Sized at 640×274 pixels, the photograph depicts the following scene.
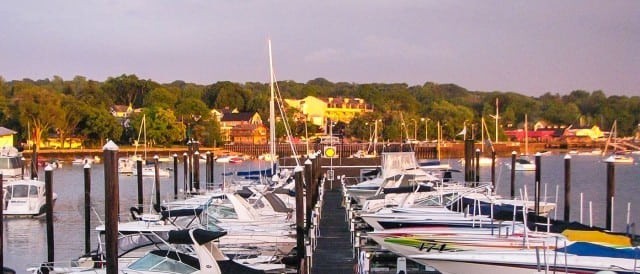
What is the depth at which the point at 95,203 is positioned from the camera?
5647cm

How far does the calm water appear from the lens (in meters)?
35.6

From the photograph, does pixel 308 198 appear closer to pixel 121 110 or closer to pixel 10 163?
pixel 10 163

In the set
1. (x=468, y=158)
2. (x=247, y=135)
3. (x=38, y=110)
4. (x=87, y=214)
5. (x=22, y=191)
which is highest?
(x=38, y=110)

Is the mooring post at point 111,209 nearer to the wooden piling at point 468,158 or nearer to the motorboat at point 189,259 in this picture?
the motorboat at point 189,259

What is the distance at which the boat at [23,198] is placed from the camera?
42.6m

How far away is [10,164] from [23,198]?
334 inches

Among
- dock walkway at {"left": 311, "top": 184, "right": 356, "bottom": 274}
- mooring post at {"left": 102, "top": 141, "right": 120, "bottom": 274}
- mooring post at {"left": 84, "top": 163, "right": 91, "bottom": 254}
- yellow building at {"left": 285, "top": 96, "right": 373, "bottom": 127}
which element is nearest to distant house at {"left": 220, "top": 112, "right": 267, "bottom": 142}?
yellow building at {"left": 285, "top": 96, "right": 373, "bottom": 127}

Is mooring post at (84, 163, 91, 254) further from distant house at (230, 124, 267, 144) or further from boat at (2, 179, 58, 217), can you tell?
distant house at (230, 124, 267, 144)

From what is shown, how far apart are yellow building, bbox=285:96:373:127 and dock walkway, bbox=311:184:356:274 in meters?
136

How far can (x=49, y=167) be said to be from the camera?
30234 mm

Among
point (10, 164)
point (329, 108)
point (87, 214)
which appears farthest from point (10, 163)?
point (329, 108)

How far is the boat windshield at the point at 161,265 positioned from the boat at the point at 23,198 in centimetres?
2433

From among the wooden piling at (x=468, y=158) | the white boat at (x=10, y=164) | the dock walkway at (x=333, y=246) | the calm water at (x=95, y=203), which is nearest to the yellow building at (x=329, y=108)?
the calm water at (x=95, y=203)

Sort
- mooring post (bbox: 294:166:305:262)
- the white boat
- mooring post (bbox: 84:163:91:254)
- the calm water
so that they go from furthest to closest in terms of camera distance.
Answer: the white boat, the calm water, mooring post (bbox: 84:163:91:254), mooring post (bbox: 294:166:305:262)
